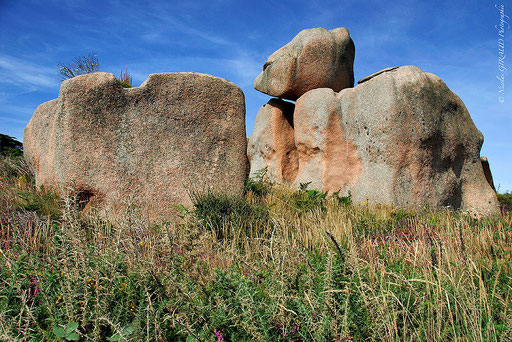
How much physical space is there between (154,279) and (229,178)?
3793 mm

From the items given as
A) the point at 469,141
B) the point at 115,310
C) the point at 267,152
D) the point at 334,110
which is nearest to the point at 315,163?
the point at 334,110

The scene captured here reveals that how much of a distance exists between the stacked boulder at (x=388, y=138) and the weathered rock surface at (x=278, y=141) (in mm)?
874

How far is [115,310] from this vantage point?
2.52 m

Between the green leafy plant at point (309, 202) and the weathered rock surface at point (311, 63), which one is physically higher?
the weathered rock surface at point (311, 63)

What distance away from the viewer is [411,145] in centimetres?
720

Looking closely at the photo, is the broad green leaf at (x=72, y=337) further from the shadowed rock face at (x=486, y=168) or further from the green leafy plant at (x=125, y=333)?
the shadowed rock face at (x=486, y=168)

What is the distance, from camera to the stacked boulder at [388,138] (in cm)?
725

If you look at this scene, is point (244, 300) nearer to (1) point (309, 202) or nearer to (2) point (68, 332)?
(2) point (68, 332)

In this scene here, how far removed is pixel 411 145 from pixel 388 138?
447 mm

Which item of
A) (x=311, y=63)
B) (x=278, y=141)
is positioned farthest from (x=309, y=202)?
(x=311, y=63)

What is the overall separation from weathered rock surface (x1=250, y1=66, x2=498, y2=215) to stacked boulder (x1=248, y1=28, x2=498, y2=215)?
0.06ft

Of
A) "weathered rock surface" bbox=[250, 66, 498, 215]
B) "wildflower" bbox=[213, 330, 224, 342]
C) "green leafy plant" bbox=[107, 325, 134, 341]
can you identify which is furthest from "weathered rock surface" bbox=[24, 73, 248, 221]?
"wildflower" bbox=[213, 330, 224, 342]

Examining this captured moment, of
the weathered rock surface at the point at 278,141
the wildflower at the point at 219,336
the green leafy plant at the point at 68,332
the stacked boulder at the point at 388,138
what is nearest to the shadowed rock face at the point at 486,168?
the stacked boulder at the point at 388,138

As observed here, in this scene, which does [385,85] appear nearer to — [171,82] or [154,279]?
[171,82]
